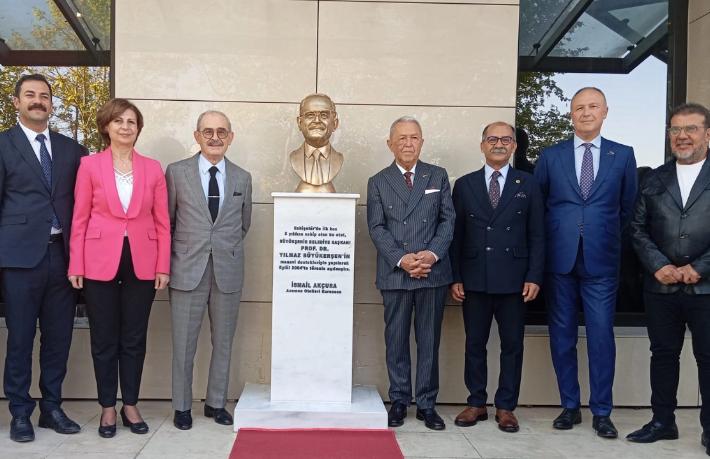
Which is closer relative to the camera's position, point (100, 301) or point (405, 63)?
point (100, 301)

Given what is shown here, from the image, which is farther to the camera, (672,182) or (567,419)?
(567,419)

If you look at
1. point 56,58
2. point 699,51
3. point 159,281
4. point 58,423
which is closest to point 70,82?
point 56,58

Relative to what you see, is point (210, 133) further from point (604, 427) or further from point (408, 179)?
point (604, 427)

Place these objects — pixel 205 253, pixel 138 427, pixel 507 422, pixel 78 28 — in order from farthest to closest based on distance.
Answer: pixel 78 28
pixel 507 422
pixel 205 253
pixel 138 427

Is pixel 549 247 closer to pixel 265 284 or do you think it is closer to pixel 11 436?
pixel 265 284

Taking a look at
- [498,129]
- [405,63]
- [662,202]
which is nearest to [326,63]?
[405,63]

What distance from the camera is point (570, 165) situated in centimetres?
399

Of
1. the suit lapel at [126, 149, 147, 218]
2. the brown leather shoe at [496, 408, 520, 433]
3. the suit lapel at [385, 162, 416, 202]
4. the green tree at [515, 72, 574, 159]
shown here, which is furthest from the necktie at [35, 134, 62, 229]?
the green tree at [515, 72, 574, 159]

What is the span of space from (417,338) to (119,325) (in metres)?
1.74

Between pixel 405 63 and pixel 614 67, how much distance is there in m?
1.70

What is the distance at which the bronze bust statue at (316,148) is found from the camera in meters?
3.95

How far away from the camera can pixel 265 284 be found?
4633mm

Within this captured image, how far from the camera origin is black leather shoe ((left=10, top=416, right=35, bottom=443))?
353 cm

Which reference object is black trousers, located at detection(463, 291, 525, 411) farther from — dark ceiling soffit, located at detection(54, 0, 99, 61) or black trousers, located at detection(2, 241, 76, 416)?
dark ceiling soffit, located at detection(54, 0, 99, 61)
